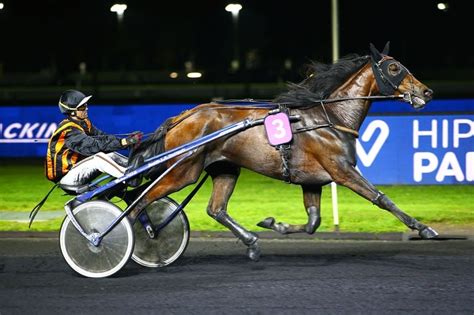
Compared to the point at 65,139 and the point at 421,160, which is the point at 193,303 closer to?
the point at 65,139

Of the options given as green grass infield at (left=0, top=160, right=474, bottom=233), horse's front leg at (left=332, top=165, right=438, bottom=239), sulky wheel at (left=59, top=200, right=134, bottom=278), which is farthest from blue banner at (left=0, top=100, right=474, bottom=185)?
sulky wheel at (left=59, top=200, right=134, bottom=278)

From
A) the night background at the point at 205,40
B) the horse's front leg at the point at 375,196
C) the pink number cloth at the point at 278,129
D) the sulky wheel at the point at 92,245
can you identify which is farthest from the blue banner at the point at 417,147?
the night background at the point at 205,40

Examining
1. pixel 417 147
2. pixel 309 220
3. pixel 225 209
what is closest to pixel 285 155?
pixel 309 220

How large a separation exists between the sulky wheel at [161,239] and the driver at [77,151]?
2.09 ft

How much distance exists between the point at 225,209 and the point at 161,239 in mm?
670

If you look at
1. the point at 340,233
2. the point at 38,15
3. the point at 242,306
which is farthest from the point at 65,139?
the point at 38,15

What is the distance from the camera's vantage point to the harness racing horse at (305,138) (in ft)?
27.9

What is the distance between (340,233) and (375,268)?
94.3 inches

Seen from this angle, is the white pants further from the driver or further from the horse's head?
the horse's head

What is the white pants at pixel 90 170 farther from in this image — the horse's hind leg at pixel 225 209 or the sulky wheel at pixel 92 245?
the horse's hind leg at pixel 225 209

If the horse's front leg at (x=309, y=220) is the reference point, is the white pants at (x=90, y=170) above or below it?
above

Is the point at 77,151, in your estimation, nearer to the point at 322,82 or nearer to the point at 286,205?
the point at 322,82

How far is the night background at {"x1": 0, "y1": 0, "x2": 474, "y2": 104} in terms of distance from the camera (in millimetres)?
50250

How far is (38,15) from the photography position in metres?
55.2
